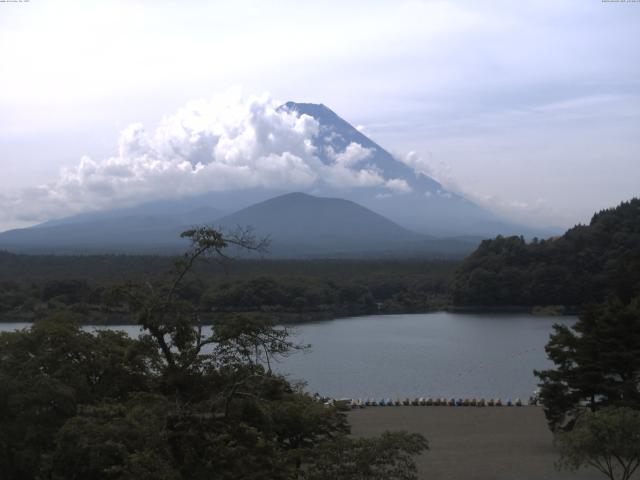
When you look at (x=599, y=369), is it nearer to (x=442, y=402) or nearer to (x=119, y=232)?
(x=442, y=402)

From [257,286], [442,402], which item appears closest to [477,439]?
[442,402]

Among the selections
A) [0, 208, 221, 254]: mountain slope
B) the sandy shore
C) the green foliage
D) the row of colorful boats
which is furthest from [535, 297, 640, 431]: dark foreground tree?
[0, 208, 221, 254]: mountain slope

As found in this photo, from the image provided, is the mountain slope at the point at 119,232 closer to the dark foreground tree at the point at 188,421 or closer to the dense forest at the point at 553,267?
the dense forest at the point at 553,267

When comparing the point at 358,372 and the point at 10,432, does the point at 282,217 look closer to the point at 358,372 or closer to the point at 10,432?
the point at 358,372

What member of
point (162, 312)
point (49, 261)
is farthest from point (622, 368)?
point (49, 261)

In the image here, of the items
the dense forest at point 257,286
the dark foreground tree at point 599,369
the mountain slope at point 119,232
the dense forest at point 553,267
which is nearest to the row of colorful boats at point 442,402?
the dark foreground tree at point 599,369

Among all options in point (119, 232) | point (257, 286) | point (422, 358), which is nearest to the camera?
point (422, 358)
